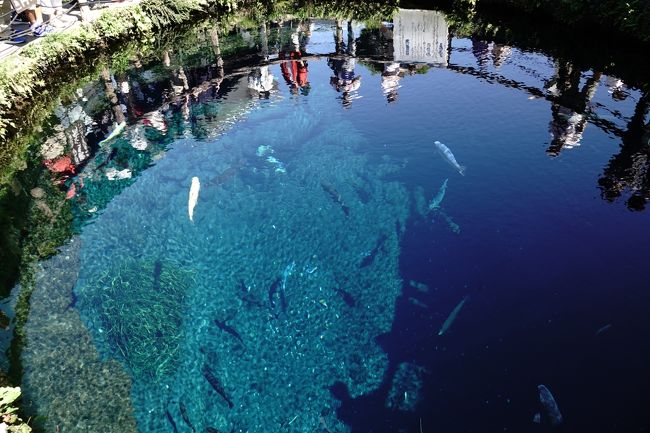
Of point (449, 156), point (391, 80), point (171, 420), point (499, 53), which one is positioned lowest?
point (171, 420)

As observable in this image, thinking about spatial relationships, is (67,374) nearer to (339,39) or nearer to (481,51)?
(339,39)

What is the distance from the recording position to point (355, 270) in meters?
10.0

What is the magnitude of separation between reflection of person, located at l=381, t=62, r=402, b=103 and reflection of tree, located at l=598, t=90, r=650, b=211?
6.79 m

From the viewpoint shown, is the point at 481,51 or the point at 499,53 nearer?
the point at 499,53

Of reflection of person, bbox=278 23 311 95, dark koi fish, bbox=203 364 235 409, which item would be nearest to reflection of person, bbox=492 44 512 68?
reflection of person, bbox=278 23 311 95

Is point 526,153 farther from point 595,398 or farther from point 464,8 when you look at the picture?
point 464,8

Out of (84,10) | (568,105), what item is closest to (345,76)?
(568,105)

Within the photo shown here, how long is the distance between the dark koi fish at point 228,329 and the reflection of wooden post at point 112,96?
9205mm

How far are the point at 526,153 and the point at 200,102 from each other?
10.8m

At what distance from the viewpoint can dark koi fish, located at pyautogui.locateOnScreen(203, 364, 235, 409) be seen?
7.73m

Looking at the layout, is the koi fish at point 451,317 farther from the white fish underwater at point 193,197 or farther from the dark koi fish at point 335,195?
the white fish underwater at point 193,197

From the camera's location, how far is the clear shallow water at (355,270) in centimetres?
756

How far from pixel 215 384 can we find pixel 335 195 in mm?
5713

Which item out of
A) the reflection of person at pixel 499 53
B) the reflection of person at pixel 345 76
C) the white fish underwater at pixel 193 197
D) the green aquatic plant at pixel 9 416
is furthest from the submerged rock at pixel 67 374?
the reflection of person at pixel 499 53
